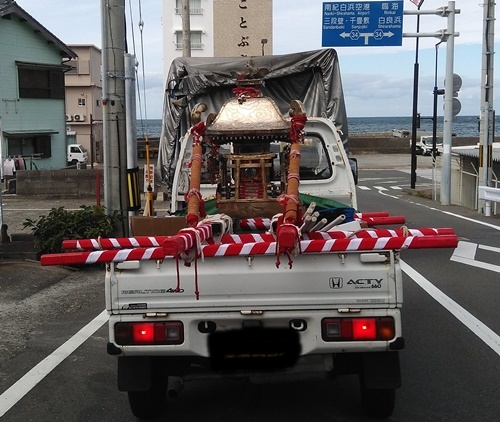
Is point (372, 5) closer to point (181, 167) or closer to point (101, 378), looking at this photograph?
point (181, 167)

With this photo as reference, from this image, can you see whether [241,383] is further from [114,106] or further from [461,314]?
[114,106]

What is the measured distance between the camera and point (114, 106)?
37.2 feet

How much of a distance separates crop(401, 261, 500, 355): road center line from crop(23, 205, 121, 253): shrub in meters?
4.82

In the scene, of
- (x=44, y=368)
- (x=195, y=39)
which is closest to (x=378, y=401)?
(x=44, y=368)

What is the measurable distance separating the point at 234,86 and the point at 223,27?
37.3 meters

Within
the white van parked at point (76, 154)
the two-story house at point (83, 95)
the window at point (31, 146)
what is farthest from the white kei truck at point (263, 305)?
the two-story house at point (83, 95)

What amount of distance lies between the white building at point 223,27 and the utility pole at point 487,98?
17.4 meters

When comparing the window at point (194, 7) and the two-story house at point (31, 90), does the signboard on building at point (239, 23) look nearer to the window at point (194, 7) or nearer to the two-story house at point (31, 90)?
the window at point (194, 7)

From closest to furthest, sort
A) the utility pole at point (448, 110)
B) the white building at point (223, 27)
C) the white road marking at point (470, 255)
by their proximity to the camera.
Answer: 1. the white road marking at point (470, 255)
2. the utility pole at point (448, 110)
3. the white building at point (223, 27)

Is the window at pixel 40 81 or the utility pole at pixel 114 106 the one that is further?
the window at pixel 40 81

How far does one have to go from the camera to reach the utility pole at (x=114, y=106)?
1116cm

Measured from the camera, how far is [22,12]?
3189 cm

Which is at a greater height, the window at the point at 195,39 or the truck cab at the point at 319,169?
the window at the point at 195,39

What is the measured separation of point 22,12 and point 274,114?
95.2 feet
